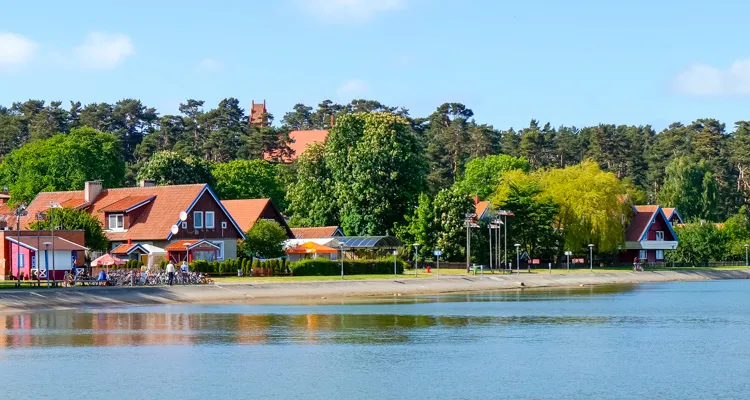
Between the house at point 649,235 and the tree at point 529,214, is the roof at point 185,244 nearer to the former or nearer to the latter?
the tree at point 529,214

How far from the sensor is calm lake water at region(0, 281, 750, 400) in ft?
105

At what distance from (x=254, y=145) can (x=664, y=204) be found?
55.9 meters

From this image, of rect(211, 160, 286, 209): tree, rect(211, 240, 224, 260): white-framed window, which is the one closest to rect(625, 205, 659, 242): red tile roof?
rect(211, 160, 286, 209): tree

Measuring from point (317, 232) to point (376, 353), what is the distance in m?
59.6

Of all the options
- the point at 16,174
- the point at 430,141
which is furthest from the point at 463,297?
the point at 430,141

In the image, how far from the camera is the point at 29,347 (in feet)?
134

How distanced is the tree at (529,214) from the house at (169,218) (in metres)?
29.4

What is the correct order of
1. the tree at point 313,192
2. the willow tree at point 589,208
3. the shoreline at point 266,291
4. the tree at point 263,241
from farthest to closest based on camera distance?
the tree at point 313,192
the willow tree at point 589,208
the tree at point 263,241
the shoreline at point 266,291

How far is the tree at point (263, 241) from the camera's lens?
83062 millimetres

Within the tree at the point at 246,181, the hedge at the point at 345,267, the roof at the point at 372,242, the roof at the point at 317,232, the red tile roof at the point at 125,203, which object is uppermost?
the tree at the point at 246,181

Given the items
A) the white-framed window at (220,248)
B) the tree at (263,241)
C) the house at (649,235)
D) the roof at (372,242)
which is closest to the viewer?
the white-framed window at (220,248)

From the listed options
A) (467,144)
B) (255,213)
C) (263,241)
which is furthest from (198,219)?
(467,144)

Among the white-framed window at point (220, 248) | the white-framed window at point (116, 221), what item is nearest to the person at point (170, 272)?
the white-framed window at point (220, 248)

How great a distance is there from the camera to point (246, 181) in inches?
5012
